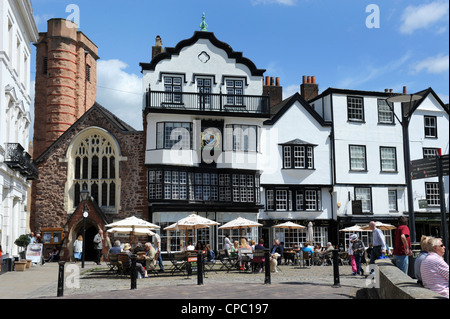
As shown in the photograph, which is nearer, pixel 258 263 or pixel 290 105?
pixel 258 263

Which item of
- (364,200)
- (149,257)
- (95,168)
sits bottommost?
(149,257)

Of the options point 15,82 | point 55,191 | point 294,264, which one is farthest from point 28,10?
point 294,264

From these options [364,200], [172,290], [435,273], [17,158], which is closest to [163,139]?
[17,158]

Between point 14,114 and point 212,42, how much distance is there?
13.3 metres

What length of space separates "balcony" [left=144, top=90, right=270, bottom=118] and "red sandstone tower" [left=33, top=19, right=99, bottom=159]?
31.8 feet

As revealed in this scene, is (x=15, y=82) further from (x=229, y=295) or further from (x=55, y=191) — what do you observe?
(x=229, y=295)

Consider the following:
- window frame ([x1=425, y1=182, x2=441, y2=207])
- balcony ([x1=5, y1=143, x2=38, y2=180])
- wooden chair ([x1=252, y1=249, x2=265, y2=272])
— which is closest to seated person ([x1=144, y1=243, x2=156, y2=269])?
wooden chair ([x1=252, y1=249, x2=265, y2=272])

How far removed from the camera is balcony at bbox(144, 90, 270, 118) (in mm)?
31661

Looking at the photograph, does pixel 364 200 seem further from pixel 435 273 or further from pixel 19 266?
pixel 435 273

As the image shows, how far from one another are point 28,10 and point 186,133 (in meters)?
10.6

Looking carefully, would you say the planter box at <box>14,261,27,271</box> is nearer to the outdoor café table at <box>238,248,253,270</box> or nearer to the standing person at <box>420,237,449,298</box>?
the outdoor café table at <box>238,248,253,270</box>

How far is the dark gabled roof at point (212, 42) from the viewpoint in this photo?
32.7 m

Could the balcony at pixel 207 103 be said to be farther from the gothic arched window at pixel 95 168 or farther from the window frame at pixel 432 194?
the window frame at pixel 432 194

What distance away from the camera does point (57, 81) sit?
38.6m
